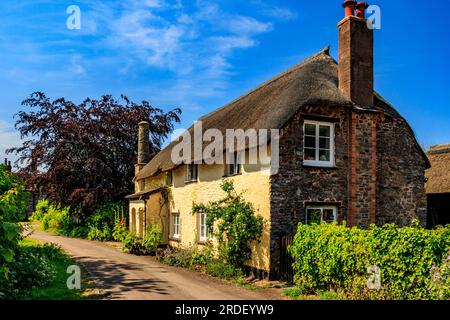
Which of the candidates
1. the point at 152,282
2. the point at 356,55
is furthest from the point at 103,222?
the point at 356,55

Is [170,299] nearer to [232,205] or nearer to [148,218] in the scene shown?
[232,205]

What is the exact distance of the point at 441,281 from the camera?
23.7ft

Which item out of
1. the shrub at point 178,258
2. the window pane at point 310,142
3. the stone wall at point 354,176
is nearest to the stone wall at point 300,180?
the stone wall at point 354,176

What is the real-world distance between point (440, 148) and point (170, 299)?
19925 millimetres

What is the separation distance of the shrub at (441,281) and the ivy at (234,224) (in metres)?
5.69

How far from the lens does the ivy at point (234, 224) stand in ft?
41.1

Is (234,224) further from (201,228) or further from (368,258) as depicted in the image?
(368,258)

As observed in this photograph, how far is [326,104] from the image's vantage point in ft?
42.3

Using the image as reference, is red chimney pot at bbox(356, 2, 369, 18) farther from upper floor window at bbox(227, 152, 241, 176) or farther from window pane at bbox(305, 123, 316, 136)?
upper floor window at bbox(227, 152, 241, 176)

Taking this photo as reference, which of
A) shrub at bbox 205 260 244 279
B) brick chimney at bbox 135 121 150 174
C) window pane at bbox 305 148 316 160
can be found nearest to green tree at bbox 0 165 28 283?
shrub at bbox 205 260 244 279

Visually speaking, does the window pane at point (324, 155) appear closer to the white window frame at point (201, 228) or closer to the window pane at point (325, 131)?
the window pane at point (325, 131)

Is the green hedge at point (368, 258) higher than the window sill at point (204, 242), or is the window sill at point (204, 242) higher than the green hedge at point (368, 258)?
the green hedge at point (368, 258)

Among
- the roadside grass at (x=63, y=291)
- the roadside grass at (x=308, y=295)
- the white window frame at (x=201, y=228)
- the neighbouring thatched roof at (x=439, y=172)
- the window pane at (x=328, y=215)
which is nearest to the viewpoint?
the roadside grass at (x=308, y=295)
